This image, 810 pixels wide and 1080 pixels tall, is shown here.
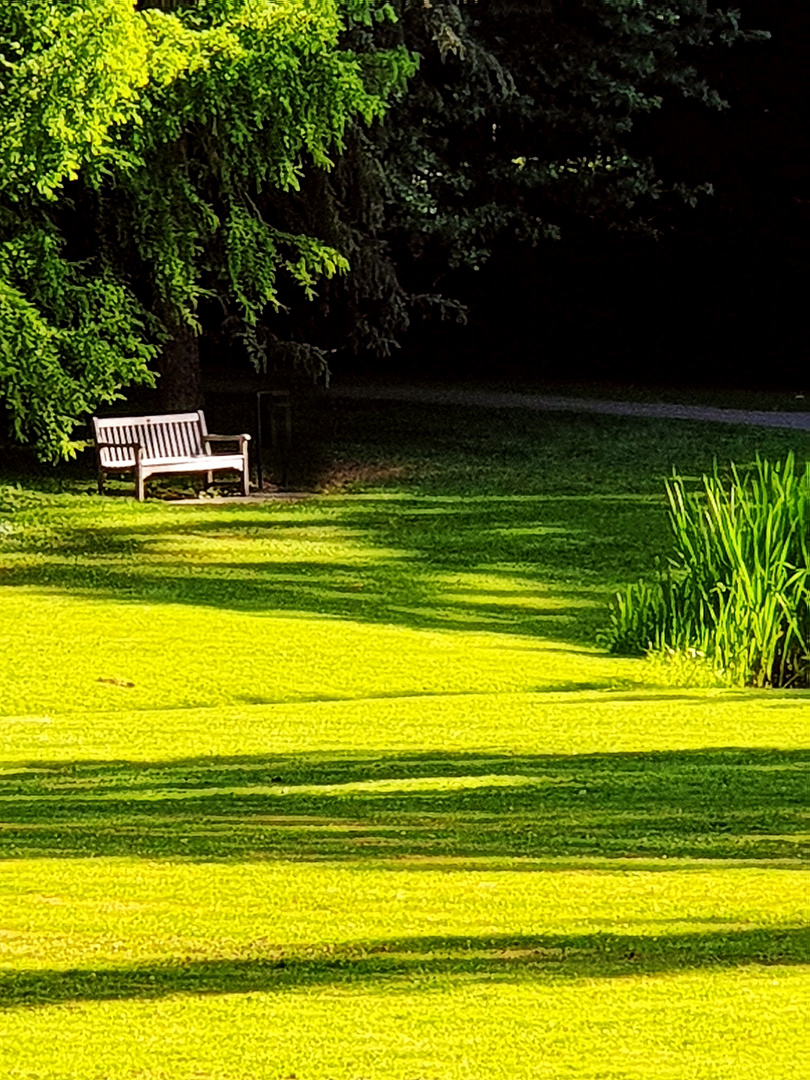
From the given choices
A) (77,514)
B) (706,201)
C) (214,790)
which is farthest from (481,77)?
(214,790)

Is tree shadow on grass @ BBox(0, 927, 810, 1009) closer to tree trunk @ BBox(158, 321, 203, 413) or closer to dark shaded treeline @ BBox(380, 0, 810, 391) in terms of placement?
tree trunk @ BBox(158, 321, 203, 413)

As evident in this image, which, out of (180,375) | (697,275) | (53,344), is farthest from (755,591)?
(697,275)

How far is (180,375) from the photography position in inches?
1195

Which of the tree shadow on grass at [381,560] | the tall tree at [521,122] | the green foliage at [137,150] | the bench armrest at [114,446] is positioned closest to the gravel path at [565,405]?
the tall tree at [521,122]

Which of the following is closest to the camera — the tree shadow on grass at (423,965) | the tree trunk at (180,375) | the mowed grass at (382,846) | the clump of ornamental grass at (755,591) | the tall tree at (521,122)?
the mowed grass at (382,846)

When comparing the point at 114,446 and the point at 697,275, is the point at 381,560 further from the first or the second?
the point at 697,275

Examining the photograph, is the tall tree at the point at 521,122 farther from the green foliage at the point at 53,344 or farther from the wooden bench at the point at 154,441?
the green foliage at the point at 53,344

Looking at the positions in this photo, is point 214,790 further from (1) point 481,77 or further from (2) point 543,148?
(2) point 543,148

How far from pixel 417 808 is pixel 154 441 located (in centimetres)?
2044

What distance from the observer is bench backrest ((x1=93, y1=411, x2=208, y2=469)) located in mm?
27484

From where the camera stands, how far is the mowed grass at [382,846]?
4117mm

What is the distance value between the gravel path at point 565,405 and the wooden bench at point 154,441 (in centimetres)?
1028

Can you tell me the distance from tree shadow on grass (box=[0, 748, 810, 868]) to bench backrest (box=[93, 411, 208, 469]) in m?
18.3

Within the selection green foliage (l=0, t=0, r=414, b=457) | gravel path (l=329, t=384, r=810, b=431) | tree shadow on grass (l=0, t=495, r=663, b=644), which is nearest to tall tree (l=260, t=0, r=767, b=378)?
gravel path (l=329, t=384, r=810, b=431)
